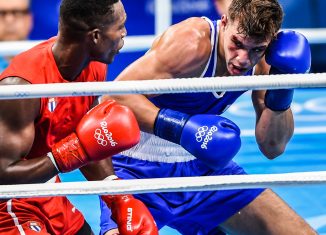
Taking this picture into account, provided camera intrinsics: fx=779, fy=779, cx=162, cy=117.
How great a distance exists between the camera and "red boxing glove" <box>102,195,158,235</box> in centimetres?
215

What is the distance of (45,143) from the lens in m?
2.18

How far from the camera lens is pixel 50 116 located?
215 cm

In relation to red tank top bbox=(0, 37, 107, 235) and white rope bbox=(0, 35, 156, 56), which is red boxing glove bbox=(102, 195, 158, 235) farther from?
white rope bbox=(0, 35, 156, 56)

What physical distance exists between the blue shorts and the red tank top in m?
0.23

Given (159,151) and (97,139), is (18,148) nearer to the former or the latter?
(97,139)

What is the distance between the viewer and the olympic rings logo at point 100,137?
77.4 inches

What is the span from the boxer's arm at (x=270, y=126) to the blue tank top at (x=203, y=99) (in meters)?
0.10

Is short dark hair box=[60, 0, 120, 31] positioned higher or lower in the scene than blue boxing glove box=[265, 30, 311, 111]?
higher

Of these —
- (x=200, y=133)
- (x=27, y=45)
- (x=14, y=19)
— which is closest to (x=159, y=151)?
(x=200, y=133)

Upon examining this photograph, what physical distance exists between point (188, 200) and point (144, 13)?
303cm

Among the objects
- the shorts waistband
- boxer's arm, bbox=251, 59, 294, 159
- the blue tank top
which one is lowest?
the shorts waistband

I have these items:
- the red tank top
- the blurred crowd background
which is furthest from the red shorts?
the blurred crowd background

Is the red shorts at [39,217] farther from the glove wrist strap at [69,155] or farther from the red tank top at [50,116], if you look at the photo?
the glove wrist strap at [69,155]

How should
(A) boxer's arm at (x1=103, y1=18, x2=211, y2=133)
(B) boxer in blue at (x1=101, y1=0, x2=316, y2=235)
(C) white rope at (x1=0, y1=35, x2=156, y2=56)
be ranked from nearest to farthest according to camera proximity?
(B) boxer in blue at (x1=101, y1=0, x2=316, y2=235)
(A) boxer's arm at (x1=103, y1=18, x2=211, y2=133)
(C) white rope at (x1=0, y1=35, x2=156, y2=56)
